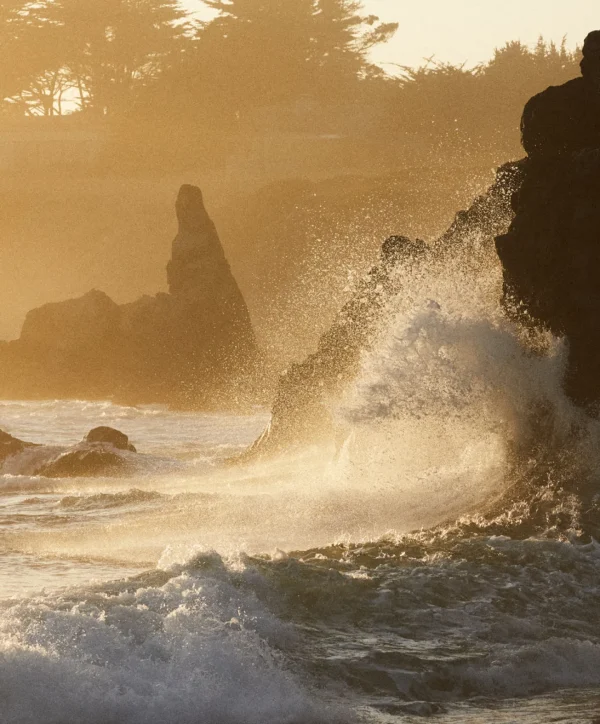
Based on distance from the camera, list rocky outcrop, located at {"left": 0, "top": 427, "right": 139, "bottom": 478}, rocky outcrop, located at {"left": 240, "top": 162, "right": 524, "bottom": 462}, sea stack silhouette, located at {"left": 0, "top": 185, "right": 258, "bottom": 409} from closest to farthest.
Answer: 1. rocky outcrop, located at {"left": 240, "top": 162, "right": 524, "bottom": 462}
2. rocky outcrop, located at {"left": 0, "top": 427, "right": 139, "bottom": 478}
3. sea stack silhouette, located at {"left": 0, "top": 185, "right": 258, "bottom": 409}

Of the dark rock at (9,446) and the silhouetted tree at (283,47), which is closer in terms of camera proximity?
the dark rock at (9,446)

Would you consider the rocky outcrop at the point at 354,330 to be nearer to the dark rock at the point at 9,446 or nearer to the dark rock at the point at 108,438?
the dark rock at the point at 108,438

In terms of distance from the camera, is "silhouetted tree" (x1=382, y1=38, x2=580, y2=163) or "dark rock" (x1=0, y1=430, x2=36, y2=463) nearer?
"dark rock" (x1=0, y1=430, x2=36, y2=463)

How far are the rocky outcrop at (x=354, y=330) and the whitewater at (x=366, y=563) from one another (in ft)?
1.50

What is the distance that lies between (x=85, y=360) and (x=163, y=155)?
101 feet

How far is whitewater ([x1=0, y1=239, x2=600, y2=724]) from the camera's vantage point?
9.34 metres

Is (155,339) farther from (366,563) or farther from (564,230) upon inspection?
(366,563)

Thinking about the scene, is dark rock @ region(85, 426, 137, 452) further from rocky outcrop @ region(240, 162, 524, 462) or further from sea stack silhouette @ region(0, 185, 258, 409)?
sea stack silhouette @ region(0, 185, 258, 409)

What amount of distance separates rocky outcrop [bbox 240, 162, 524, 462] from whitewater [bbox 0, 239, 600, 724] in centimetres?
46

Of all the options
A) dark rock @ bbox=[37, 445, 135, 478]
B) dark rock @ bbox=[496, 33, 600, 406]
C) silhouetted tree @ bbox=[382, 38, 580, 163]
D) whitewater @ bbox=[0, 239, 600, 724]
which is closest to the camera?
whitewater @ bbox=[0, 239, 600, 724]

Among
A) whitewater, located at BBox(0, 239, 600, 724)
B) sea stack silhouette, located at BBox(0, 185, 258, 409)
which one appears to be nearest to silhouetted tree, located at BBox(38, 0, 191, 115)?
sea stack silhouette, located at BBox(0, 185, 258, 409)

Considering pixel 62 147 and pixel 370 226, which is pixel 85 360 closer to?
pixel 370 226

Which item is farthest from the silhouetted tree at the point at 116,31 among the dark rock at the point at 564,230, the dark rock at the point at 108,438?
the dark rock at the point at 564,230

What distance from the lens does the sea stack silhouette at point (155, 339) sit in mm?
52688
